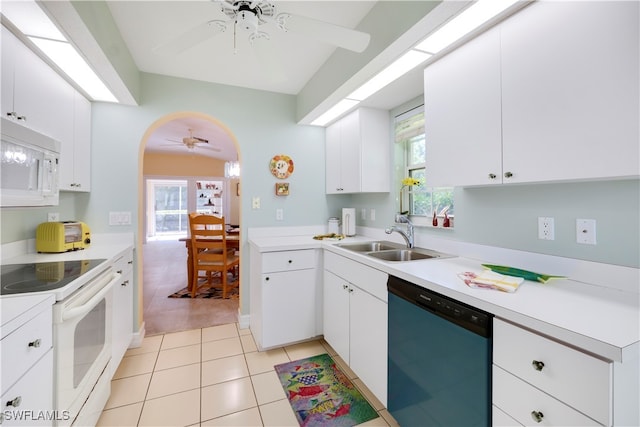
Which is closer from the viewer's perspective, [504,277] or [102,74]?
[504,277]

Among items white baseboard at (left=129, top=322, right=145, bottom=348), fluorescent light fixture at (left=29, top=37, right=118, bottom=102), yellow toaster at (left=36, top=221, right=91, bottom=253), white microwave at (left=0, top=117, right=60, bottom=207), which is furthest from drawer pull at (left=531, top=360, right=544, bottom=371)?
white baseboard at (left=129, top=322, right=145, bottom=348)

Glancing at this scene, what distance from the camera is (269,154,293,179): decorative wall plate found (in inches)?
113

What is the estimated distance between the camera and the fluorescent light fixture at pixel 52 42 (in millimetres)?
1220

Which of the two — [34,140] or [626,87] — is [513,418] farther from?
[34,140]

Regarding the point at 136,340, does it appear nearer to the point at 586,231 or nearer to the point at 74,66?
the point at 74,66

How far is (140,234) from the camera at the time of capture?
2.54 meters

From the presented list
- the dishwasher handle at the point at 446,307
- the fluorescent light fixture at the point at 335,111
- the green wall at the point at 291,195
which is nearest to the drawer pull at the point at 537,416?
the dishwasher handle at the point at 446,307

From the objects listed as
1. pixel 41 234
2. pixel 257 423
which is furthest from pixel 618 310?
pixel 41 234

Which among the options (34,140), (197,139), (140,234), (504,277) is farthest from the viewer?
(197,139)

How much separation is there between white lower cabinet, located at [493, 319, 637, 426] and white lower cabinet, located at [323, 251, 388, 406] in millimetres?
685

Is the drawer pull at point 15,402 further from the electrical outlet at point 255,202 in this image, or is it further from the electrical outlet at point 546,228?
the electrical outlet at point 546,228

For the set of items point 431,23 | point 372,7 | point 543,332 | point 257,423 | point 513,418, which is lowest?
point 257,423

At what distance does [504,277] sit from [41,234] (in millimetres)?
2866

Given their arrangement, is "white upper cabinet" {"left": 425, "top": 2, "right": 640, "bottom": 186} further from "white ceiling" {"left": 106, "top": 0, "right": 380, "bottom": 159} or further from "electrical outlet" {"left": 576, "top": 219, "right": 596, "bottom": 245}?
"white ceiling" {"left": 106, "top": 0, "right": 380, "bottom": 159}
